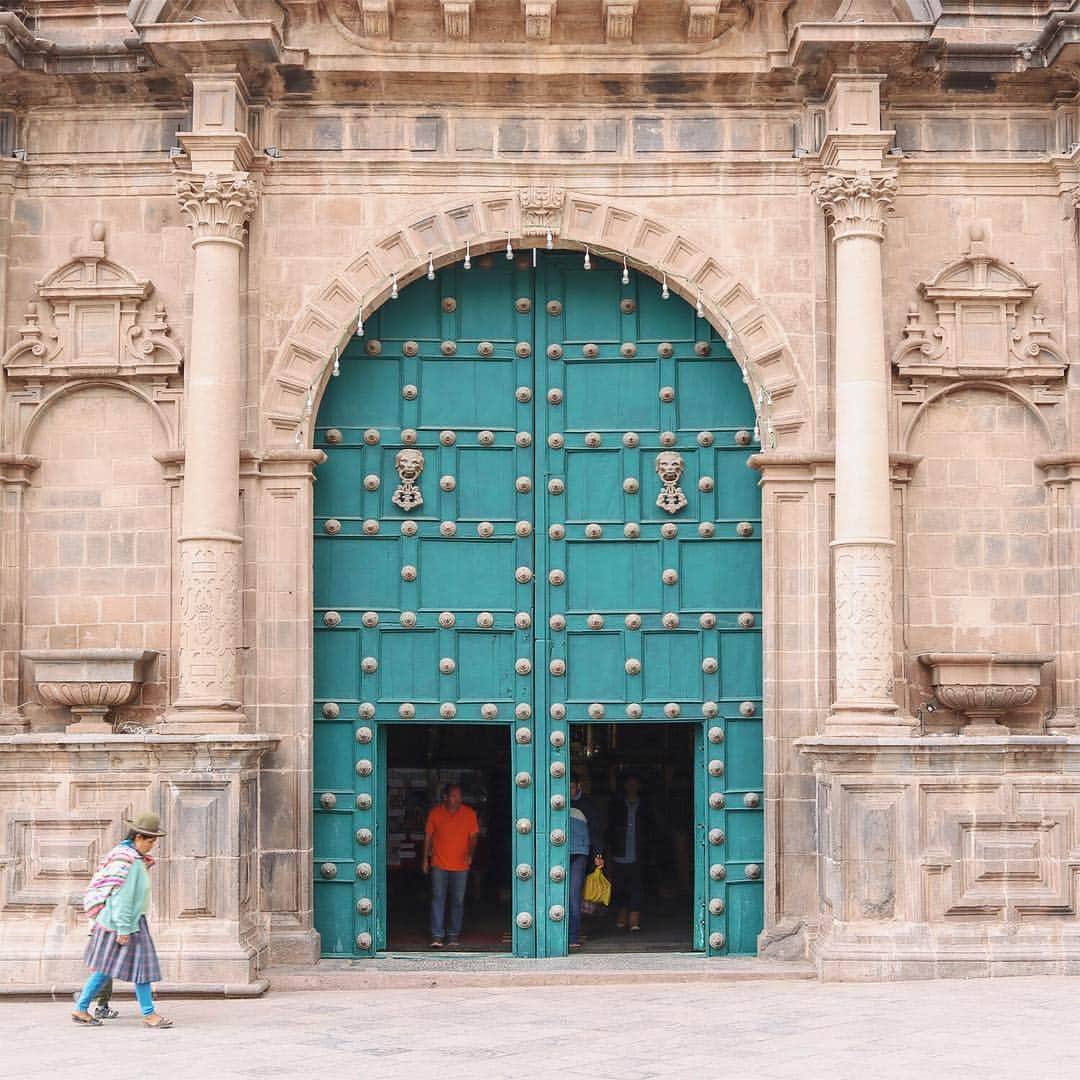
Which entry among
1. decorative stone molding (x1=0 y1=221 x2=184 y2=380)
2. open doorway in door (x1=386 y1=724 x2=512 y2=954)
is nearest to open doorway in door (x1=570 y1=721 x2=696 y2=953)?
open doorway in door (x1=386 y1=724 x2=512 y2=954)

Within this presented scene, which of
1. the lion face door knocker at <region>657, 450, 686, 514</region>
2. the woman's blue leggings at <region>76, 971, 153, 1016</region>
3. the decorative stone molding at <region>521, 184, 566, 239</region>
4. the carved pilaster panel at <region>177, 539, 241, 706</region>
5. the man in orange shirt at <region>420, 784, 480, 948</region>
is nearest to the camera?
the woman's blue leggings at <region>76, 971, 153, 1016</region>

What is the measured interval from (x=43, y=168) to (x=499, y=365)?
3763 millimetres

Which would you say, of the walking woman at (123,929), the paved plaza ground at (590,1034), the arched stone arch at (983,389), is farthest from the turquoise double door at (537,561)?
the walking woman at (123,929)

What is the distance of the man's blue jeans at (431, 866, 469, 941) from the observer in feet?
45.8

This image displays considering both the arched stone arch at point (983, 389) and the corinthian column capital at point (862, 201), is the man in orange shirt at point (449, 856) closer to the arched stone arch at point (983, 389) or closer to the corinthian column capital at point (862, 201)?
the arched stone arch at point (983, 389)

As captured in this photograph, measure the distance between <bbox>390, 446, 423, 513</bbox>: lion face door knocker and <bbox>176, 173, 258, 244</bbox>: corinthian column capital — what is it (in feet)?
6.78

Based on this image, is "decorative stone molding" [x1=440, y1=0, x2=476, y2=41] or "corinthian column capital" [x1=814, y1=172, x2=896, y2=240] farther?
"decorative stone molding" [x1=440, y1=0, x2=476, y2=41]

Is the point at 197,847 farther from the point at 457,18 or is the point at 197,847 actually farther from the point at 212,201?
the point at 457,18

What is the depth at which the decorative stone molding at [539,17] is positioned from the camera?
43.9ft

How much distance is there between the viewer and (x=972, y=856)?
12453 mm

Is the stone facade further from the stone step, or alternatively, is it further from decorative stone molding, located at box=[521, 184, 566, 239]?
the stone step

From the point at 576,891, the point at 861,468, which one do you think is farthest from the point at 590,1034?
the point at 861,468

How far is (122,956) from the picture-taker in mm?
10703

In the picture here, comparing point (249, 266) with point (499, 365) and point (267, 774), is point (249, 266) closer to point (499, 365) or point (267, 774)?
point (499, 365)
